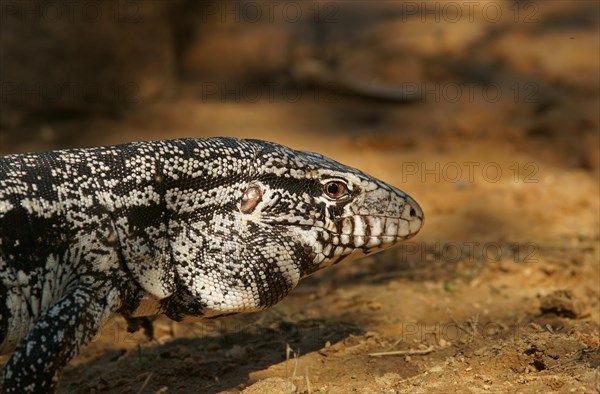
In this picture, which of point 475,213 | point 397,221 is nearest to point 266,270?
point 397,221

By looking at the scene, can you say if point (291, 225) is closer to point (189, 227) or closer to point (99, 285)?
point (189, 227)

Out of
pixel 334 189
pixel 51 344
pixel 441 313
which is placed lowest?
pixel 441 313

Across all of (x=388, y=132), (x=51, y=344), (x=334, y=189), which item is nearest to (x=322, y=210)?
(x=334, y=189)

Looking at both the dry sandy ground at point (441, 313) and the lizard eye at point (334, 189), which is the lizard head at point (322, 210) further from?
the dry sandy ground at point (441, 313)

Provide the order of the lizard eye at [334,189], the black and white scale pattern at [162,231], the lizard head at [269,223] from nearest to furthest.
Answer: the black and white scale pattern at [162,231] → the lizard head at [269,223] → the lizard eye at [334,189]

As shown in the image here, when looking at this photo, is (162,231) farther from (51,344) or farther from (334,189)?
(334,189)

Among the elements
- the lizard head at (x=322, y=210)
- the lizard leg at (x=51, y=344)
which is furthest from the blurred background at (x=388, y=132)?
the lizard leg at (x=51, y=344)

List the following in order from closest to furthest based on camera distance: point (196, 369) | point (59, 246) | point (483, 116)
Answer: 1. point (59, 246)
2. point (196, 369)
3. point (483, 116)

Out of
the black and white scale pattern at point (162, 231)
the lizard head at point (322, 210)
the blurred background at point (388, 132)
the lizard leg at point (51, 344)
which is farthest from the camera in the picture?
the blurred background at point (388, 132)
